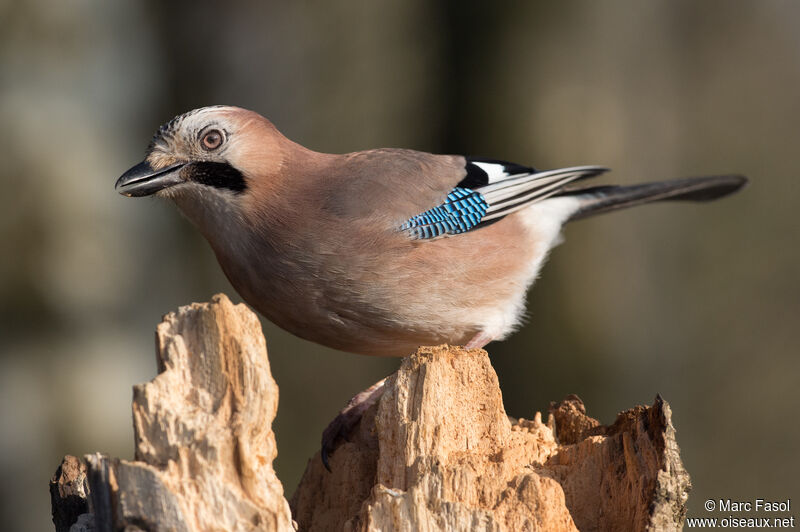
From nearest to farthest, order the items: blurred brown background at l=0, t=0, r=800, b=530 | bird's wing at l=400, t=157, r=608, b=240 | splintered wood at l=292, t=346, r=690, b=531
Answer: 1. splintered wood at l=292, t=346, r=690, b=531
2. bird's wing at l=400, t=157, r=608, b=240
3. blurred brown background at l=0, t=0, r=800, b=530

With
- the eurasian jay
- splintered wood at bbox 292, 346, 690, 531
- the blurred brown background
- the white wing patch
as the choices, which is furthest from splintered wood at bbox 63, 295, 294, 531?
the blurred brown background

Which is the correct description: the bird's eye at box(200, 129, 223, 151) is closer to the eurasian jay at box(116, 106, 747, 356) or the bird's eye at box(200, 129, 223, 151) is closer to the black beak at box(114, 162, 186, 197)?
the eurasian jay at box(116, 106, 747, 356)

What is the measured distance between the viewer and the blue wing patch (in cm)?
474

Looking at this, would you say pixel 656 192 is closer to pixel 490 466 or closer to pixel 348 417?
pixel 348 417

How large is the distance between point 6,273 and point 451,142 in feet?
14.1

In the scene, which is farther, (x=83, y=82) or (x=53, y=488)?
(x=83, y=82)

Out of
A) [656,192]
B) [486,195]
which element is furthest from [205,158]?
[656,192]

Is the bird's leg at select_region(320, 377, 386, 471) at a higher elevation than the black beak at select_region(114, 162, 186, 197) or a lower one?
lower

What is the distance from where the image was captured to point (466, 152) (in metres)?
8.05

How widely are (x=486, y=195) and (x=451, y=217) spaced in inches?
16.1

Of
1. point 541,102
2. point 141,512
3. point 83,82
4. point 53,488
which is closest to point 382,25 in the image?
point 541,102

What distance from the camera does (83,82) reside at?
835 centimetres

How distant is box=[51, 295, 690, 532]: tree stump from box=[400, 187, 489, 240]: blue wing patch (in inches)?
53.3

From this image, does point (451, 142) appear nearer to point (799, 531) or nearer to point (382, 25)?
point (382, 25)
